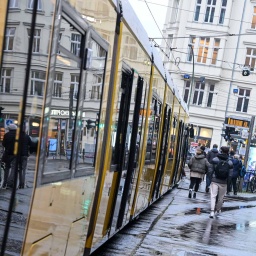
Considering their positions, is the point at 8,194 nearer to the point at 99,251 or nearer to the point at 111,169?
the point at 111,169

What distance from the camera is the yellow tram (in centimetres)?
409

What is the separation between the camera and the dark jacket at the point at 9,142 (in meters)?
3.99

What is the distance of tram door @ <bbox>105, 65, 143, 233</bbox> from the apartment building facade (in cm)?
5104

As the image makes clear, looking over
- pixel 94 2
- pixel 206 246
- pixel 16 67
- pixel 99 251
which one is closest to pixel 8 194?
pixel 16 67

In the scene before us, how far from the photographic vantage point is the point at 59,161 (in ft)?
16.9

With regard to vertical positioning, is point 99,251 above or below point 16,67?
below

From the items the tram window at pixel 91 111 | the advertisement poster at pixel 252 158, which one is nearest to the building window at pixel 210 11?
the advertisement poster at pixel 252 158

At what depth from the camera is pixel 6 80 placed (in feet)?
12.8

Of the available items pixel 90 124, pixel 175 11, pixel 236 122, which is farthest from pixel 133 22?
pixel 175 11

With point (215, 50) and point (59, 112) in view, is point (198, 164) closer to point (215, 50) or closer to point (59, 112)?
point (59, 112)

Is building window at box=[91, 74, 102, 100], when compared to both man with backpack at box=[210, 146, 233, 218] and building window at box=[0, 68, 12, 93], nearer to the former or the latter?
building window at box=[0, 68, 12, 93]

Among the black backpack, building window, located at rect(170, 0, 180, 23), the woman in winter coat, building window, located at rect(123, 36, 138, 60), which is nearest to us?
building window, located at rect(123, 36, 138, 60)

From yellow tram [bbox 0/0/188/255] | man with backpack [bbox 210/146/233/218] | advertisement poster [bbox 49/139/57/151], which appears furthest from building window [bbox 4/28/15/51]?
man with backpack [bbox 210/146/233/218]

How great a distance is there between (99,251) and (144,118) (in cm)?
195
